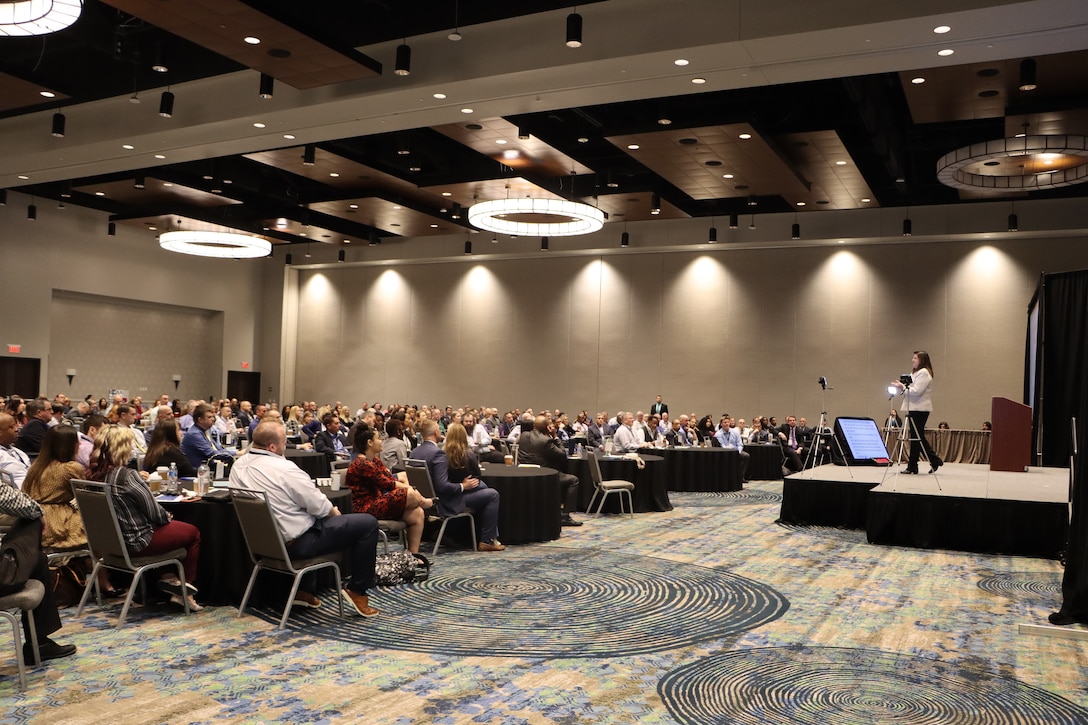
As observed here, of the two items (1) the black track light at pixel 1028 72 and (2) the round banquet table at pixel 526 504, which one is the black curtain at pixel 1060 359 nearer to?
(1) the black track light at pixel 1028 72

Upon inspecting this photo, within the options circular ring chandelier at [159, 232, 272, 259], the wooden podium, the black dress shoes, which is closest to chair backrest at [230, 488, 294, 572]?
the black dress shoes

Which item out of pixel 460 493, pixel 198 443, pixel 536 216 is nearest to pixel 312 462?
pixel 198 443

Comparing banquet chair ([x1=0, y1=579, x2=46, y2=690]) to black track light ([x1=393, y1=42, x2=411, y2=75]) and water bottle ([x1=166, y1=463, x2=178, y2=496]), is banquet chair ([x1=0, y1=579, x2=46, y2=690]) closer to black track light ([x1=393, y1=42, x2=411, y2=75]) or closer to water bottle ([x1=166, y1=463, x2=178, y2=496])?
water bottle ([x1=166, y1=463, x2=178, y2=496])

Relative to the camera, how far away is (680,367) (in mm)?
20266

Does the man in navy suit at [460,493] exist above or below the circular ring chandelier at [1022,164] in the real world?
below

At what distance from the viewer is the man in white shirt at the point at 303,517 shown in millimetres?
4906

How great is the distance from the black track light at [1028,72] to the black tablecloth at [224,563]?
9.07 meters

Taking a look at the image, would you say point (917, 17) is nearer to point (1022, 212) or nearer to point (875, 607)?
point (875, 607)

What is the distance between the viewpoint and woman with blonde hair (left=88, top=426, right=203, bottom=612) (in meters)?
4.83

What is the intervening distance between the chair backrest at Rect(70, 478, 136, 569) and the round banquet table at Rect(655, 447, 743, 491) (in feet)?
30.9

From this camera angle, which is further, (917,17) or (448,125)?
(448,125)

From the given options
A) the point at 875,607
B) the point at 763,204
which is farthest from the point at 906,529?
the point at 763,204

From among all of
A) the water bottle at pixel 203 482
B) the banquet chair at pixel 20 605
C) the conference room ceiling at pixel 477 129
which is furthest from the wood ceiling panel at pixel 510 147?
the banquet chair at pixel 20 605

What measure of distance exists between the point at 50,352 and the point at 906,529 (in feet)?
62.5
